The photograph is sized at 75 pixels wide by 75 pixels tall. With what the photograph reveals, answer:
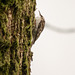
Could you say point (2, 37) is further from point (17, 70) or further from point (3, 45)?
point (17, 70)

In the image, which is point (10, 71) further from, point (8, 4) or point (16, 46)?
point (8, 4)

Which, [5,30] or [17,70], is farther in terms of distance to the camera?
[17,70]

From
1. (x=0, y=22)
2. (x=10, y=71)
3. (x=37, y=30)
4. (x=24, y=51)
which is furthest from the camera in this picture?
(x=37, y=30)

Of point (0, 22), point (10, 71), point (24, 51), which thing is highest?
point (0, 22)

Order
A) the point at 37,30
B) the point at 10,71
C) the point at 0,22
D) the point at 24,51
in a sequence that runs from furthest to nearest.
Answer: the point at 37,30, the point at 24,51, the point at 10,71, the point at 0,22

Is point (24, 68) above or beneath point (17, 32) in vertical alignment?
beneath

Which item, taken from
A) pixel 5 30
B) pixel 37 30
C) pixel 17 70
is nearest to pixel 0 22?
pixel 5 30
